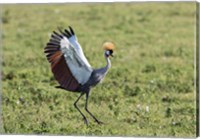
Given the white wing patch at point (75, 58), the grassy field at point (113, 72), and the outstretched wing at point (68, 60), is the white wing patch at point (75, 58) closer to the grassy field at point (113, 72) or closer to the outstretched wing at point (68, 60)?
the outstretched wing at point (68, 60)

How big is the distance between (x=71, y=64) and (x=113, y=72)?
165cm

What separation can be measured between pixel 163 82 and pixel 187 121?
1.10 m

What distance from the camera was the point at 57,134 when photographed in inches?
316

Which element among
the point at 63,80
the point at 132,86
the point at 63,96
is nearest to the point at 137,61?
the point at 132,86

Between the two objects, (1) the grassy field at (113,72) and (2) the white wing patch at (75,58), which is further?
(1) the grassy field at (113,72)

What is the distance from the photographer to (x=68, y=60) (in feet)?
25.1

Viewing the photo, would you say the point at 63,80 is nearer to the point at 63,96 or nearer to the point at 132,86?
the point at 63,96

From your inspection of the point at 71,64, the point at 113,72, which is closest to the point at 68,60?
the point at 71,64

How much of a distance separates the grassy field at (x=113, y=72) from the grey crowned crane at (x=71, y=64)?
0.43 meters

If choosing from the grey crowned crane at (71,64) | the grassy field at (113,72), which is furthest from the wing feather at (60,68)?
the grassy field at (113,72)

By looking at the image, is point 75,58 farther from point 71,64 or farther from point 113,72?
point 113,72

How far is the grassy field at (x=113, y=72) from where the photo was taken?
805 cm

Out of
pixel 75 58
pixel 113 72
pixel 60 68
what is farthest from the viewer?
pixel 113 72

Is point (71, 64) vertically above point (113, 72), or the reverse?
point (71, 64)
